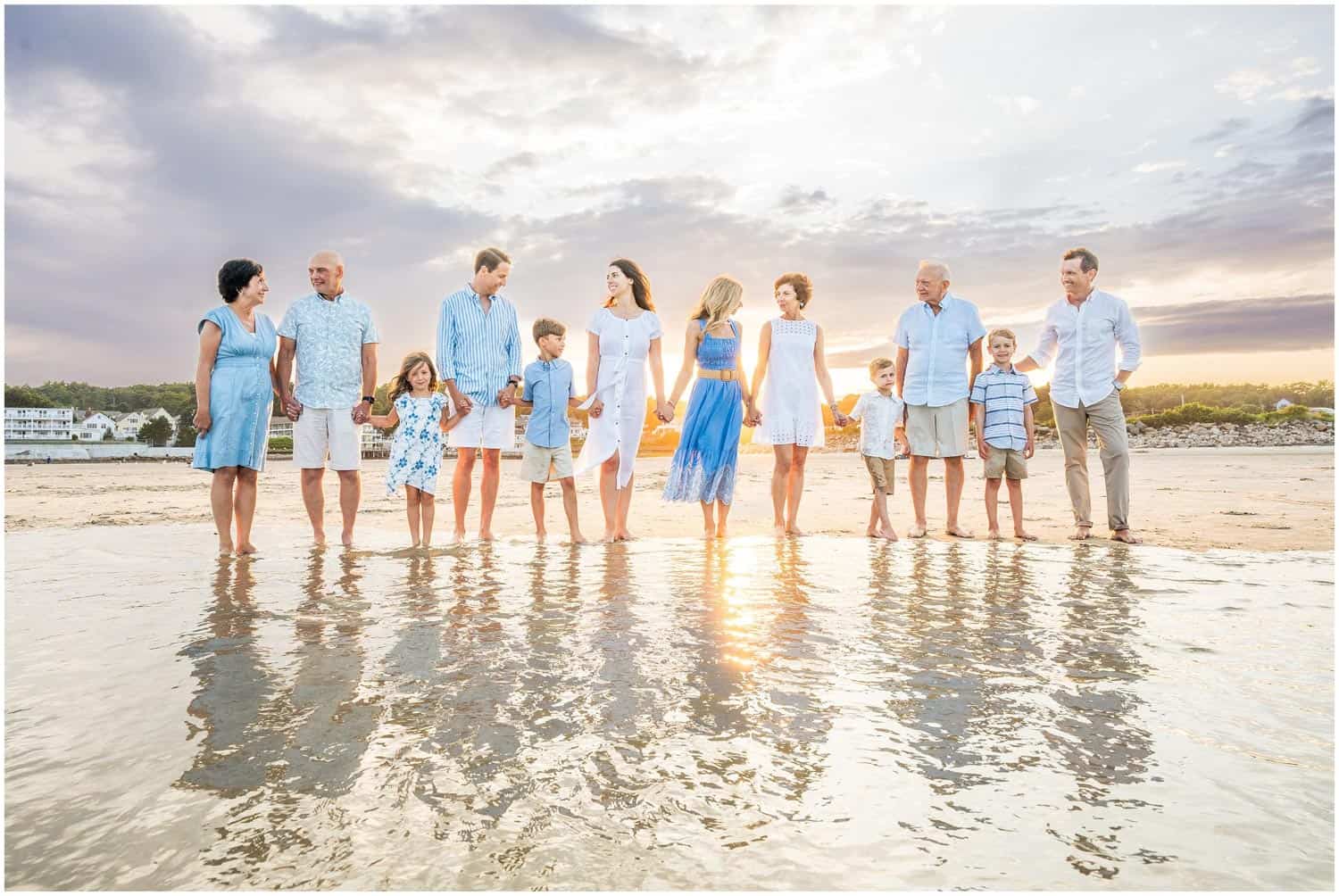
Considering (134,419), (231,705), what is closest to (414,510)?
(231,705)

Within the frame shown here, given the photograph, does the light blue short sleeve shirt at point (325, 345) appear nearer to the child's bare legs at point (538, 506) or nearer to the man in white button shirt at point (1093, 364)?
the child's bare legs at point (538, 506)

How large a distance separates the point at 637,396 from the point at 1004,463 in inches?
136

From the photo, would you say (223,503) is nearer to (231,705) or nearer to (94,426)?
(231,705)

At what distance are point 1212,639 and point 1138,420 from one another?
31.4 meters

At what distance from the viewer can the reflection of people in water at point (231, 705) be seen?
2.10 meters

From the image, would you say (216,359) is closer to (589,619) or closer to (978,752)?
(589,619)

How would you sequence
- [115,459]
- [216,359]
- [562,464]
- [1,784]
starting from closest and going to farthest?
1. [1,784]
2. [216,359]
3. [562,464]
4. [115,459]

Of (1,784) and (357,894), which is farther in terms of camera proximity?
(1,784)

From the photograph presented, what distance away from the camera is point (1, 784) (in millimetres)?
2109

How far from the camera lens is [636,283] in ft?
23.3

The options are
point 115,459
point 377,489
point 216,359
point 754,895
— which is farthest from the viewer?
point 115,459

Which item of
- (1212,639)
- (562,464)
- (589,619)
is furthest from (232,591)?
(1212,639)

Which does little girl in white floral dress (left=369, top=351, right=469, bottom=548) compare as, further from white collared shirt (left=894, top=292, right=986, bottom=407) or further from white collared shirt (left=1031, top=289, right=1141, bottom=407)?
white collared shirt (left=1031, top=289, right=1141, bottom=407)

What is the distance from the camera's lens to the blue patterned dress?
6.98 metres
